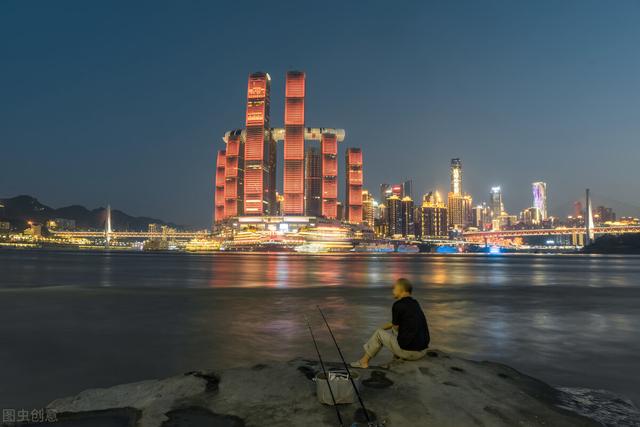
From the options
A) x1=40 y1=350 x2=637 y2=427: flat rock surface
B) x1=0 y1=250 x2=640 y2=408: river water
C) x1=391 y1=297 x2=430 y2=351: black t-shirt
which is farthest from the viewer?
x1=0 y1=250 x2=640 y2=408: river water

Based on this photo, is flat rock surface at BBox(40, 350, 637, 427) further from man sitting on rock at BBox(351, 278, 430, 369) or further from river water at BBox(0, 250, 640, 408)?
river water at BBox(0, 250, 640, 408)

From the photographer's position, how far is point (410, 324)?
259 inches

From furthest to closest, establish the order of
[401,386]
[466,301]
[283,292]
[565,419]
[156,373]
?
[283,292] → [466,301] → [156,373] → [401,386] → [565,419]

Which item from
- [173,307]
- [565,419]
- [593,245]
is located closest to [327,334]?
[565,419]

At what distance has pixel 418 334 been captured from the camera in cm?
668

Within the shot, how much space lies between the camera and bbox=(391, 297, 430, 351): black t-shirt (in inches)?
259

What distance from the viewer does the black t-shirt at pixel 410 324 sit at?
659cm

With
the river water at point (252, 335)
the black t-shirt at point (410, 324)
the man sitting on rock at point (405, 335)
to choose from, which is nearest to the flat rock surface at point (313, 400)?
the man sitting on rock at point (405, 335)

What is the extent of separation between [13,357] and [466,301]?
17.9 metres

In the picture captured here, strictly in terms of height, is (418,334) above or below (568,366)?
above

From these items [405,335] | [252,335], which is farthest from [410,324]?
[252,335]

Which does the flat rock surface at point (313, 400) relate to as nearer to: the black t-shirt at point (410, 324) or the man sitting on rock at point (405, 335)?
the man sitting on rock at point (405, 335)

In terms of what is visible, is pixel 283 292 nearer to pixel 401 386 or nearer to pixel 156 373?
pixel 156 373

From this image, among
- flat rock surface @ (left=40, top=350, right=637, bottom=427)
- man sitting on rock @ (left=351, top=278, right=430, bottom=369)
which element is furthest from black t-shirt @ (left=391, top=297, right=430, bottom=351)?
flat rock surface @ (left=40, top=350, right=637, bottom=427)
